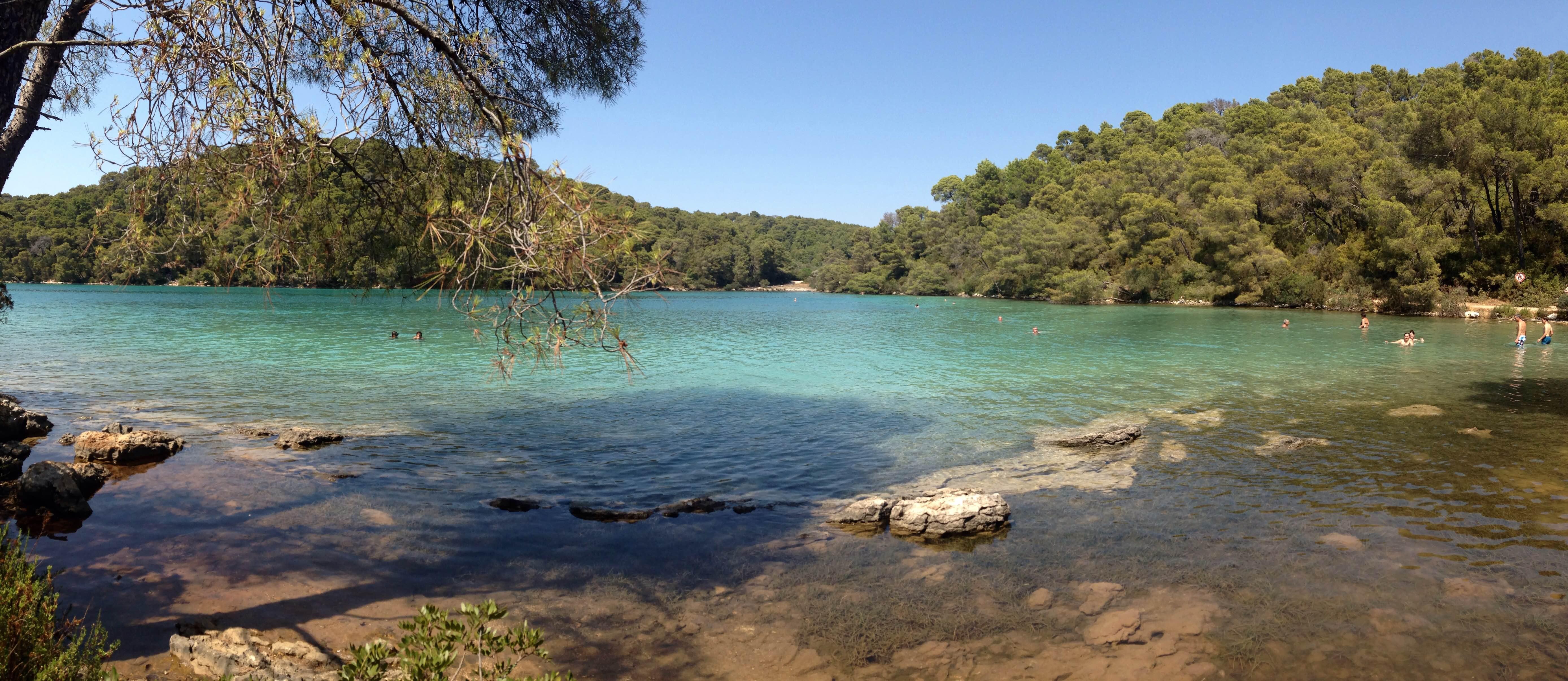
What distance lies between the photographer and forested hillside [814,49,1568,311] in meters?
43.7

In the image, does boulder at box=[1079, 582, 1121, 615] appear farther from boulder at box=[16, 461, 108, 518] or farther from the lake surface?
boulder at box=[16, 461, 108, 518]

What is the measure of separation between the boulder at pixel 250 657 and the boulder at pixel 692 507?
14.2ft

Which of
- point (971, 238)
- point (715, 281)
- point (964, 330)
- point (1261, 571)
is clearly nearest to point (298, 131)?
point (1261, 571)

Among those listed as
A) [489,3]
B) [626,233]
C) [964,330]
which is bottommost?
[964,330]

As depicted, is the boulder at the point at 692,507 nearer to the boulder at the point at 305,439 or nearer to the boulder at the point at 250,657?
the boulder at the point at 250,657

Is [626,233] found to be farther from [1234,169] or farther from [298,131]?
[1234,169]

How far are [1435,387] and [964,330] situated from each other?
2412cm

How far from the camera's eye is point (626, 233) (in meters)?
3.92

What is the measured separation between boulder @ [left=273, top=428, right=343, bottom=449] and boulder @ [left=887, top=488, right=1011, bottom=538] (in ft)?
29.0

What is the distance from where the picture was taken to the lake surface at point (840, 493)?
6098 mm

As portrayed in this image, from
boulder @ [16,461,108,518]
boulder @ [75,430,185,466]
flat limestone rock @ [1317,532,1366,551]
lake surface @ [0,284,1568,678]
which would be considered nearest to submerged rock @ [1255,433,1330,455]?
lake surface @ [0,284,1568,678]

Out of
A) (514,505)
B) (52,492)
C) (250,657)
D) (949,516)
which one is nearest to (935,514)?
(949,516)

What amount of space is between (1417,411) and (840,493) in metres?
12.8

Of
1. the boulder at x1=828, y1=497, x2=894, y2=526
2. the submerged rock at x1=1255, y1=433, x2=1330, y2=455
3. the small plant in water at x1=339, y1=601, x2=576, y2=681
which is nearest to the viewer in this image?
the small plant in water at x1=339, y1=601, x2=576, y2=681
